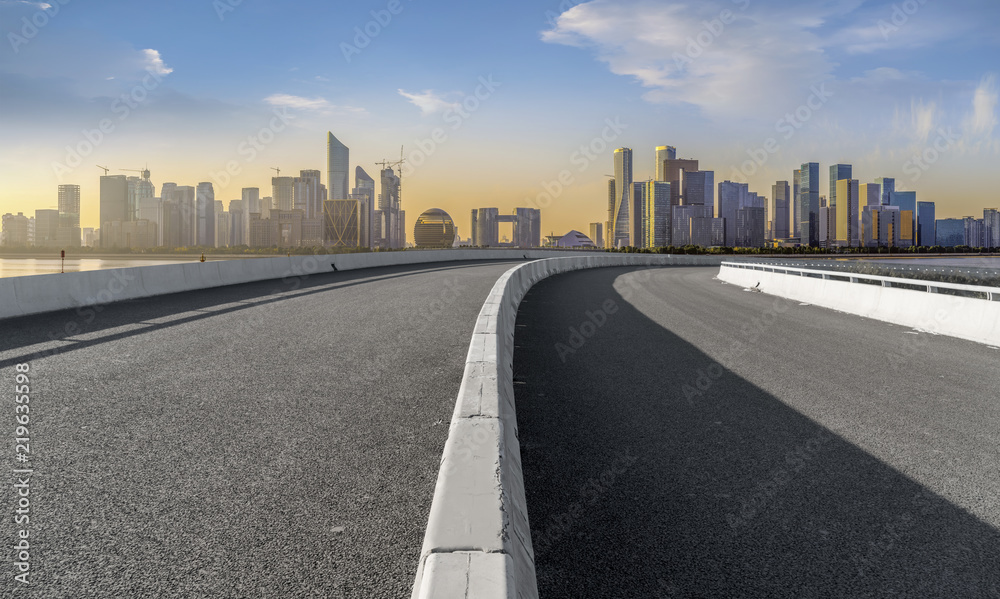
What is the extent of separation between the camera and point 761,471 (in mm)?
4762

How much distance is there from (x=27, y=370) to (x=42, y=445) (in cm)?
364

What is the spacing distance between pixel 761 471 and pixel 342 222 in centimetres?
15123

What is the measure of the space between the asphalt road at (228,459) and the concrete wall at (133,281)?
347cm

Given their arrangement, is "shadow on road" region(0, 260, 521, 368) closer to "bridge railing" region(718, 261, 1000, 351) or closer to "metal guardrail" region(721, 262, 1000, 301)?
"bridge railing" region(718, 261, 1000, 351)

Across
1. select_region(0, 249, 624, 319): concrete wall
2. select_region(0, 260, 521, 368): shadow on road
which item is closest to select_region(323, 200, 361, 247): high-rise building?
select_region(0, 249, 624, 319): concrete wall

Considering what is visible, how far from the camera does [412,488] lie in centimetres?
417

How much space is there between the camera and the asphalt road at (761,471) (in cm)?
328

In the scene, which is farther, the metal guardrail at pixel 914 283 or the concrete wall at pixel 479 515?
the metal guardrail at pixel 914 283

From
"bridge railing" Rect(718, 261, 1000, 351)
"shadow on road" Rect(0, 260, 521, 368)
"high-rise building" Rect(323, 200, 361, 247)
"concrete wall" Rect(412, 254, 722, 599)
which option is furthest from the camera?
"high-rise building" Rect(323, 200, 361, 247)

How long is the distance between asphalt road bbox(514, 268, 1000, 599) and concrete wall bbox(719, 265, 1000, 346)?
1846 millimetres

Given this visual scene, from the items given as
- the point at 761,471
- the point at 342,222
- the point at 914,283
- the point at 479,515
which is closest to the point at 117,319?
the point at 479,515

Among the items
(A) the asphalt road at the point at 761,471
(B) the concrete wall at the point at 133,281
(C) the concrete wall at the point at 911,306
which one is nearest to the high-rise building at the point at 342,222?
(B) the concrete wall at the point at 133,281

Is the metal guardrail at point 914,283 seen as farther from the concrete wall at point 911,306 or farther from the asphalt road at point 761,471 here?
the asphalt road at point 761,471

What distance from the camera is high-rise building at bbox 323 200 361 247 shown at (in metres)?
146
